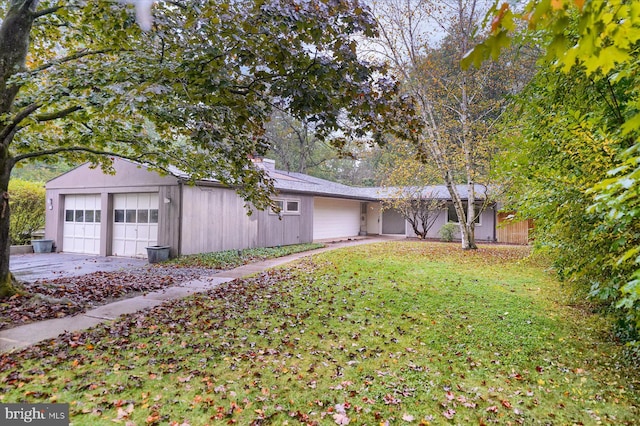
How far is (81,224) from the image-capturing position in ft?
45.2

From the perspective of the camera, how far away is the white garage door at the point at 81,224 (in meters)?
13.4

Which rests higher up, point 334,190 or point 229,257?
point 334,190

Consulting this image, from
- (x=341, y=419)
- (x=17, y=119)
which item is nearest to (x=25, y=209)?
(x=17, y=119)

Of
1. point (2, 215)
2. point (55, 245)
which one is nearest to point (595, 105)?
point (2, 215)

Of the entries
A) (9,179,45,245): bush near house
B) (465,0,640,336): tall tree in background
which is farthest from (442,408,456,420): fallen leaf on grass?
(9,179,45,245): bush near house

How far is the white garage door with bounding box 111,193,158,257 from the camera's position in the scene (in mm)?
12047

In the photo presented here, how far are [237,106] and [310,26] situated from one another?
1.45 metres

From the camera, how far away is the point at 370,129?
541cm

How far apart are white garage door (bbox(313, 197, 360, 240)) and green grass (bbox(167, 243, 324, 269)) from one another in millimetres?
4744

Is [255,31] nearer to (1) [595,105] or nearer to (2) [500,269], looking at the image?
(1) [595,105]

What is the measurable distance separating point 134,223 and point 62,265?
2551 millimetres

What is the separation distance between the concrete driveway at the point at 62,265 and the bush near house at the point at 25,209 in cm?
191

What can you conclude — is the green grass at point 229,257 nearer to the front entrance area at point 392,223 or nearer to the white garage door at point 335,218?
the white garage door at point 335,218

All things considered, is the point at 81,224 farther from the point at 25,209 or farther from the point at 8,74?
the point at 8,74
